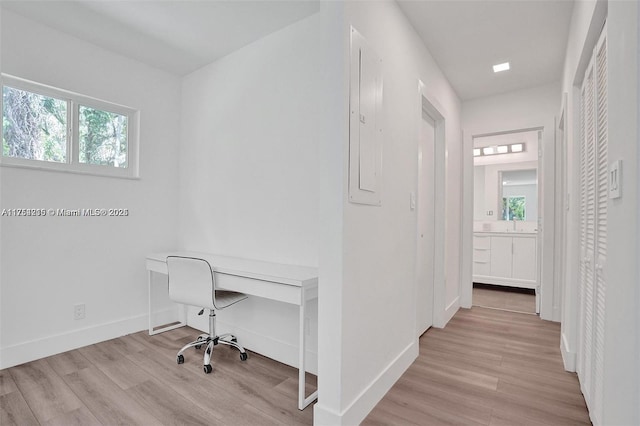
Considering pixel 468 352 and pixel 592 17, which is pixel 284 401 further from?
pixel 592 17

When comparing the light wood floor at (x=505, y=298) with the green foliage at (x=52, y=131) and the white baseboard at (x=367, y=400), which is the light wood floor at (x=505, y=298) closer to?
the white baseboard at (x=367, y=400)

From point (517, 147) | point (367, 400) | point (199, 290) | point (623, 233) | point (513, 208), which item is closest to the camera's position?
point (623, 233)

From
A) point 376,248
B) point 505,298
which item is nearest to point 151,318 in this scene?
point 376,248

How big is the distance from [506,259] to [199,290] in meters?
4.41

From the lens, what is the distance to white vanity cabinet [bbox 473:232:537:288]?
183 inches

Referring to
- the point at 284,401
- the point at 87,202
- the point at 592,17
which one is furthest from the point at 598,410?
the point at 87,202

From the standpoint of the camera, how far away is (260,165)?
2.73 metres

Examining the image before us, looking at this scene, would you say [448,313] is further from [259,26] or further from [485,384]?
[259,26]

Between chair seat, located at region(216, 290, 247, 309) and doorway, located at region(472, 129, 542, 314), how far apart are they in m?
3.30

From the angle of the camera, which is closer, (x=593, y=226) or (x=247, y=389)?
(x=593, y=226)

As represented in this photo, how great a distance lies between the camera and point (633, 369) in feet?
2.85

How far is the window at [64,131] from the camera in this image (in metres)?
2.43

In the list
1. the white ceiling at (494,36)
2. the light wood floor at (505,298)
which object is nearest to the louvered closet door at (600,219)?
the white ceiling at (494,36)

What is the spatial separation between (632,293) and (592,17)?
1.34 meters
